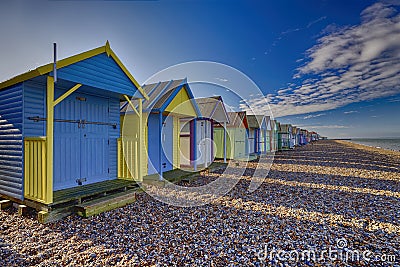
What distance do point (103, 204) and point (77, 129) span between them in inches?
91.3

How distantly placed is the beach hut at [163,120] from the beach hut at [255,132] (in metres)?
9.85

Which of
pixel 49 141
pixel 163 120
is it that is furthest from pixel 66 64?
pixel 163 120

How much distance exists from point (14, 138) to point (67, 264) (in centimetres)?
371

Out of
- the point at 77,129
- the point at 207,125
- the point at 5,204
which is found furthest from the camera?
the point at 207,125

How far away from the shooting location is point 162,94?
855cm

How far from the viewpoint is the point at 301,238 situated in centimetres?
377

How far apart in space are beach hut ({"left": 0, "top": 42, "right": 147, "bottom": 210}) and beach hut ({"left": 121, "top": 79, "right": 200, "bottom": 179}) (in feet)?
4.05

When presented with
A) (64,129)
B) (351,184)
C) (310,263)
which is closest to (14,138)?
(64,129)

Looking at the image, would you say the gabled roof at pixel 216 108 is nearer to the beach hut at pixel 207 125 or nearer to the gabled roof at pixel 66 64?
the beach hut at pixel 207 125

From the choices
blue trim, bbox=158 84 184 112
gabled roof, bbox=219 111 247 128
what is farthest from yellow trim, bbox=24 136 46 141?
gabled roof, bbox=219 111 247 128

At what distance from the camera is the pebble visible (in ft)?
10.1

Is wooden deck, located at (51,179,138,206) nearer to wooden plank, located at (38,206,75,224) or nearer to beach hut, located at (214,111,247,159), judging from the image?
wooden plank, located at (38,206,75,224)

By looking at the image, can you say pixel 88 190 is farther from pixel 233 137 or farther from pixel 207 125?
pixel 233 137

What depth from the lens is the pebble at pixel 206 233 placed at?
309 cm
